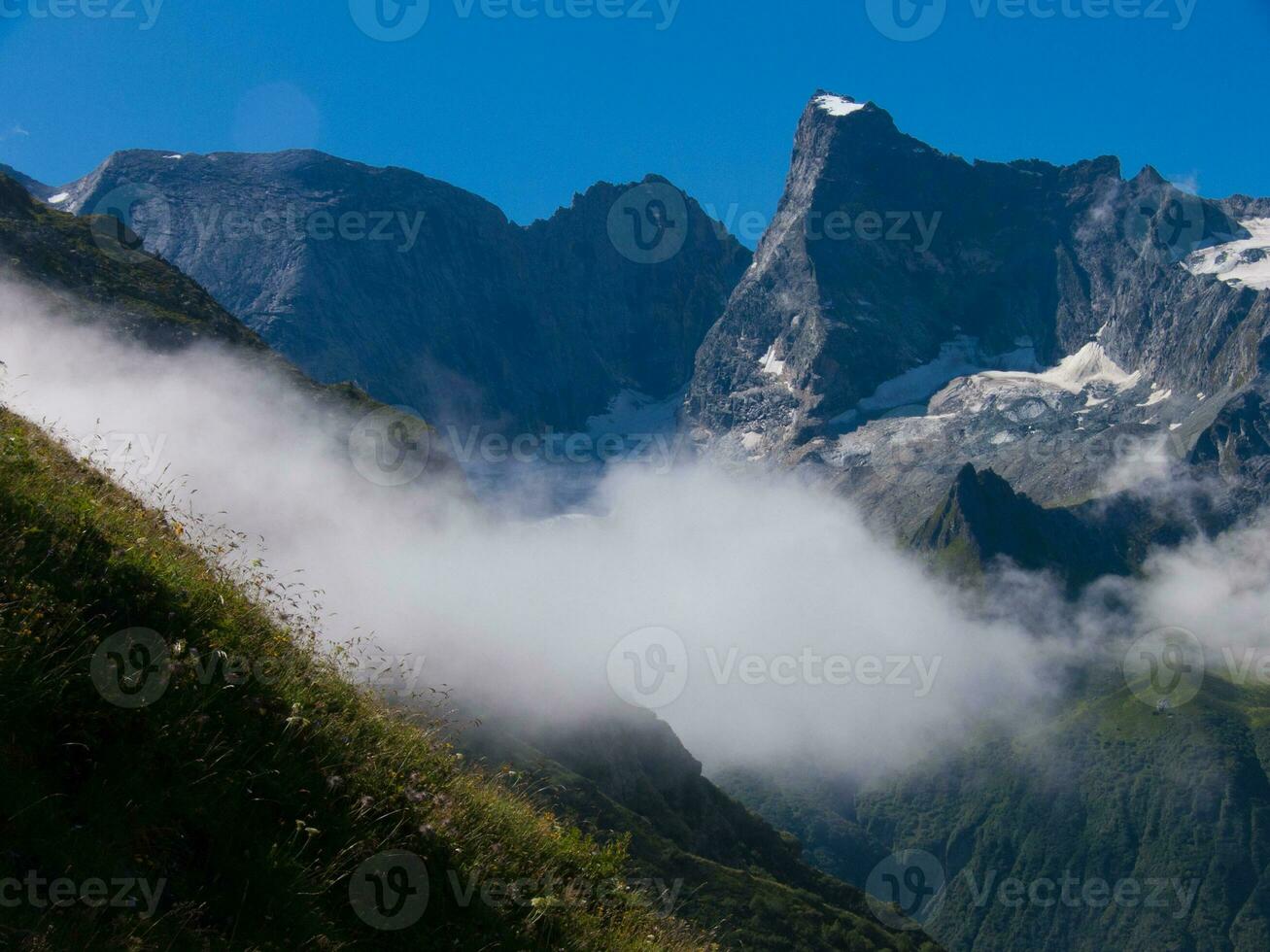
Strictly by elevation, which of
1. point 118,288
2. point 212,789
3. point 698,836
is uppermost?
point 118,288

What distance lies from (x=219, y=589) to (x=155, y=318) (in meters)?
121

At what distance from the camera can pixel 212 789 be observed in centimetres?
744

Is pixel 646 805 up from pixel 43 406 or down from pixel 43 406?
down

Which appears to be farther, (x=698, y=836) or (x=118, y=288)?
(x=698, y=836)

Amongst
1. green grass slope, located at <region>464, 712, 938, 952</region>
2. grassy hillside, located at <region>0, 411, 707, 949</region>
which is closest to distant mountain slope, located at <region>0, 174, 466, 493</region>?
green grass slope, located at <region>464, 712, 938, 952</region>

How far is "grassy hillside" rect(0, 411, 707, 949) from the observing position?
6.62 m

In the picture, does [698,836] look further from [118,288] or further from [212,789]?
[212,789]

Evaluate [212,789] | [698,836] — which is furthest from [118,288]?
[212,789]

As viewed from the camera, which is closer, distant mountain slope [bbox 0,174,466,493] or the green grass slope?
the green grass slope

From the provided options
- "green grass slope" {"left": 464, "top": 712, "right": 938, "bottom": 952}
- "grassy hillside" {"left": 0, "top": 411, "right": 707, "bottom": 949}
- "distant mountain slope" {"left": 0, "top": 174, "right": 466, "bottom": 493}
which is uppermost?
"distant mountain slope" {"left": 0, "top": 174, "right": 466, "bottom": 493}

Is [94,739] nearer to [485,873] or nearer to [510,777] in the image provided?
[485,873]

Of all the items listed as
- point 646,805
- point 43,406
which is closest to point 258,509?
point 43,406

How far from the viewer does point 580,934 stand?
890 cm

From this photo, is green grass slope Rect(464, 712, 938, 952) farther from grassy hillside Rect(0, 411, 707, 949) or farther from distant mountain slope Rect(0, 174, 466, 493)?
grassy hillside Rect(0, 411, 707, 949)
